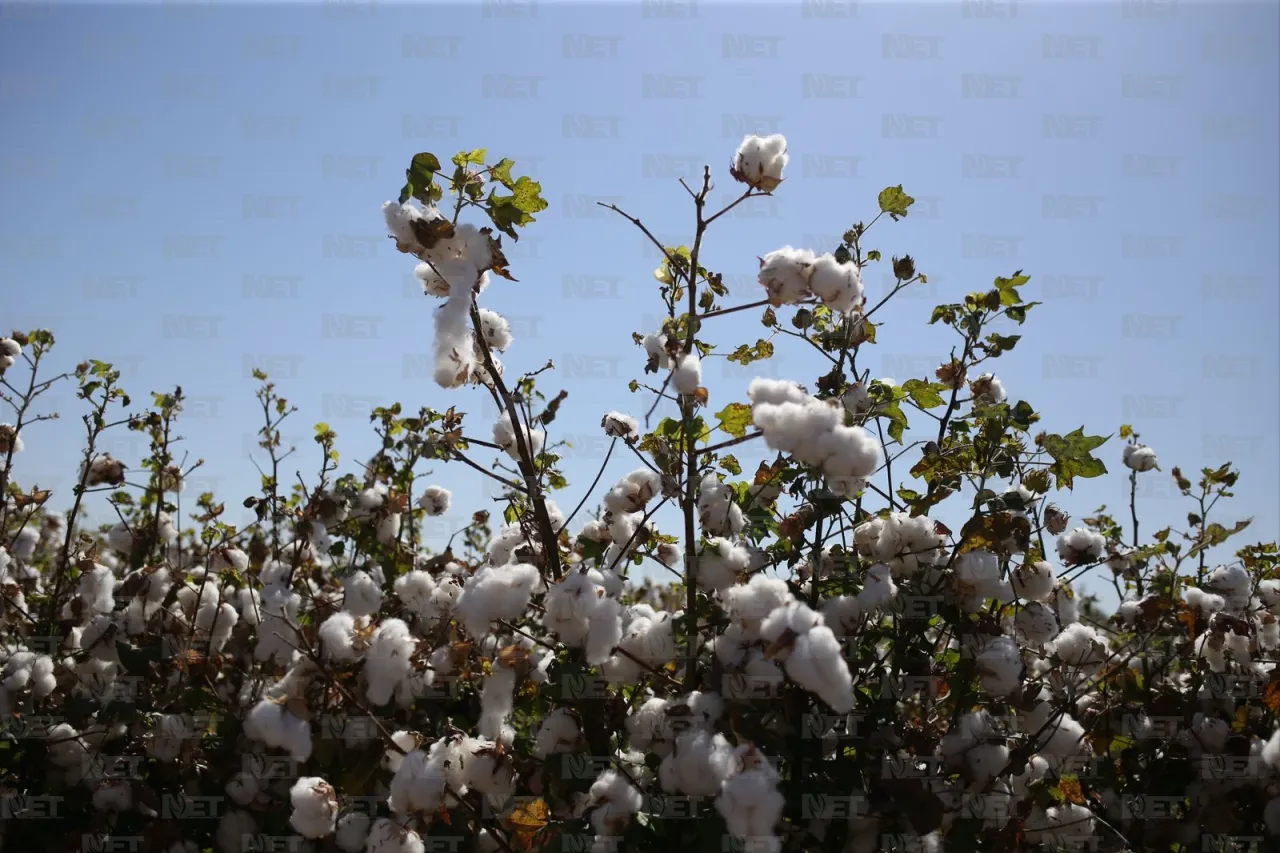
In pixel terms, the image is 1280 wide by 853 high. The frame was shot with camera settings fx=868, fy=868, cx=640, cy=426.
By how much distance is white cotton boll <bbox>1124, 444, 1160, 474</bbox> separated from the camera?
3.67 meters

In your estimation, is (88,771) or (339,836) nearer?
(339,836)

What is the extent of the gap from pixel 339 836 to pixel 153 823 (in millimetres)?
753

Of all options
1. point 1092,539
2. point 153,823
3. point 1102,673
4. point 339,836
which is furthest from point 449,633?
point 1102,673

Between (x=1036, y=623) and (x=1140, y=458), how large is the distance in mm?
1772

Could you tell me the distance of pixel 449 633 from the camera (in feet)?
7.57

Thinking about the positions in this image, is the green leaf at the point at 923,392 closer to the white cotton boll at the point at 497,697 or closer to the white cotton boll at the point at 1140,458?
the white cotton boll at the point at 497,697

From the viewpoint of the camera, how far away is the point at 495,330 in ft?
8.10

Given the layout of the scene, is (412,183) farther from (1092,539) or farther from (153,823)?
(1092,539)

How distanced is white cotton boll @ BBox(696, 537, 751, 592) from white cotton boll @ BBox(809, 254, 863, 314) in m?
0.62

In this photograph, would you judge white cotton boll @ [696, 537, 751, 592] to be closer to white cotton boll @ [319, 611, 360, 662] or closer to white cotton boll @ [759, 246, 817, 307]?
white cotton boll @ [759, 246, 817, 307]

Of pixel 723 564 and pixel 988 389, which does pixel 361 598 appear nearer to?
pixel 723 564

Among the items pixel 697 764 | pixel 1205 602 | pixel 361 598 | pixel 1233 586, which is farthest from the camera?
pixel 1233 586

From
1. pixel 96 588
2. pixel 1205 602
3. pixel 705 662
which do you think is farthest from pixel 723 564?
pixel 96 588

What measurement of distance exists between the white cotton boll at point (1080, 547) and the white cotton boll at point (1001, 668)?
70cm
